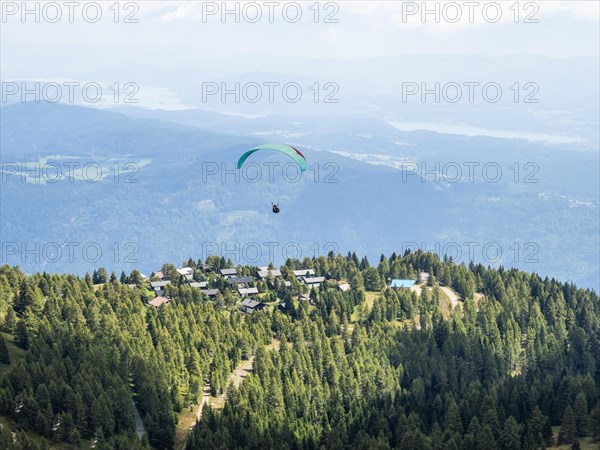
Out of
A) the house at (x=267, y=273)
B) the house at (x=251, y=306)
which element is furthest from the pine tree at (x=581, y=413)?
the house at (x=267, y=273)

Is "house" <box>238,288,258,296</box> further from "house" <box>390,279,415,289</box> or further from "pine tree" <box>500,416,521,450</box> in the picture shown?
"pine tree" <box>500,416,521,450</box>

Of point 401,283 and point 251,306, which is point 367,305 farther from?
point 251,306

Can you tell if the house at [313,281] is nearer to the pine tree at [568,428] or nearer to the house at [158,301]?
the house at [158,301]

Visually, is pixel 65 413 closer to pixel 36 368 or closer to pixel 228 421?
pixel 36 368

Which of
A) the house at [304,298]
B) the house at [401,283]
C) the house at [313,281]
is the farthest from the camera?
the house at [313,281]

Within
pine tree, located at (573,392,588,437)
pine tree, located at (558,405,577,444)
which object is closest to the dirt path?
pine tree, located at (558,405,577,444)

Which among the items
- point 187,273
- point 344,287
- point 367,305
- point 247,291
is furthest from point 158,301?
point 344,287
